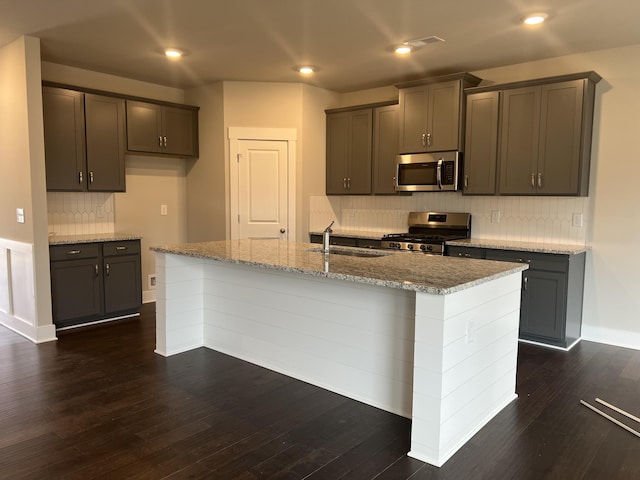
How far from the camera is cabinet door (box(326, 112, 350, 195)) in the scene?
5.89m

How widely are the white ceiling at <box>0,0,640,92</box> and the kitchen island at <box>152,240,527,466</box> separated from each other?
1772mm

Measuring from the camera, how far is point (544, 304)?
421cm

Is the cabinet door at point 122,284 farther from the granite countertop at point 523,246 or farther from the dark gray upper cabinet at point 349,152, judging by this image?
the granite countertop at point 523,246

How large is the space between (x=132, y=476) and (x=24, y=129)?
11.0 ft

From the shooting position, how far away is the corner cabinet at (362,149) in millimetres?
5520

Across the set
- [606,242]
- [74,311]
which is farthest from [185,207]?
[606,242]

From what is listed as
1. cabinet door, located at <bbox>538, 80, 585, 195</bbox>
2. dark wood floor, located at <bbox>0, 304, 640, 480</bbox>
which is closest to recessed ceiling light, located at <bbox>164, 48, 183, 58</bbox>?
dark wood floor, located at <bbox>0, 304, 640, 480</bbox>

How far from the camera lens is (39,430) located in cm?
267

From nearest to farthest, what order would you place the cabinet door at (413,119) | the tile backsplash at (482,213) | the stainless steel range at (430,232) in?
the tile backsplash at (482,213) < the stainless steel range at (430,232) < the cabinet door at (413,119)

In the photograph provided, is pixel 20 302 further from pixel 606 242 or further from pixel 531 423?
pixel 606 242

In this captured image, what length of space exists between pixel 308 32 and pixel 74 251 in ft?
9.82

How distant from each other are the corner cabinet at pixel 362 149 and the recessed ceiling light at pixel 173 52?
203 centimetres

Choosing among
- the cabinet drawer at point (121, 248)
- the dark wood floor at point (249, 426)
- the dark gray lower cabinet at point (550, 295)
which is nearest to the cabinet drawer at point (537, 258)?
the dark gray lower cabinet at point (550, 295)

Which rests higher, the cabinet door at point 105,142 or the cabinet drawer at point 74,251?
the cabinet door at point 105,142
